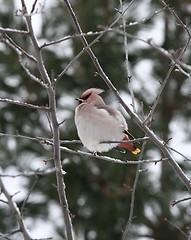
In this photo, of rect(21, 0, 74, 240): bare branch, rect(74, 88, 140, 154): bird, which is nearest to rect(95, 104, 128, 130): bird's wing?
rect(74, 88, 140, 154): bird

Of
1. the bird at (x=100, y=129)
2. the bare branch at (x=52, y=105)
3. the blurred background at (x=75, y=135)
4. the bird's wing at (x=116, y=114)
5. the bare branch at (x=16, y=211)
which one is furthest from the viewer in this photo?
the blurred background at (x=75, y=135)

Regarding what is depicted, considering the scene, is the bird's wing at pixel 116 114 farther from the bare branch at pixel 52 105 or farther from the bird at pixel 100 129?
the bare branch at pixel 52 105

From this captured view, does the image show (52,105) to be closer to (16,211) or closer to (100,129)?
(16,211)

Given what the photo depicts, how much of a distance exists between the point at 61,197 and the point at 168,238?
19.0 feet

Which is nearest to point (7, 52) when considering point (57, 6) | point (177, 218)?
point (57, 6)

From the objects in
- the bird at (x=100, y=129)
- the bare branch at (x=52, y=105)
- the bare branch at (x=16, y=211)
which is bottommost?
the bare branch at (x=16, y=211)

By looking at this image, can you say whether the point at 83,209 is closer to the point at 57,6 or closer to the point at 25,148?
the point at 25,148

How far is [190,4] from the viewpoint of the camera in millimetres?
9875

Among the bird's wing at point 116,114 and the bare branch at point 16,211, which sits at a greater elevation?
the bird's wing at point 116,114

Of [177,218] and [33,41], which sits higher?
[177,218]

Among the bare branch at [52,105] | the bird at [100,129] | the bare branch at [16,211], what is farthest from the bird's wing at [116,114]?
the bare branch at [16,211]

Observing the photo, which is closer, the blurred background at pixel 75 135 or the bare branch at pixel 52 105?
the bare branch at pixel 52 105

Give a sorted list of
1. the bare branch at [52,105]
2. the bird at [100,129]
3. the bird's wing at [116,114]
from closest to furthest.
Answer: the bare branch at [52,105] < the bird at [100,129] < the bird's wing at [116,114]

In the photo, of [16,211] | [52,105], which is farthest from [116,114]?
[16,211]
